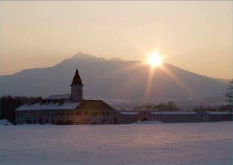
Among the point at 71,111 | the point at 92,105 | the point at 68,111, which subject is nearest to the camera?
the point at 71,111

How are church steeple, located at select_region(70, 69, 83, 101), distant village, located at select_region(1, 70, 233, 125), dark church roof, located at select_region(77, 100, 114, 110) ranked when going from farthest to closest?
church steeple, located at select_region(70, 69, 83, 101) → dark church roof, located at select_region(77, 100, 114, 110) → distant village, located at select_region(1, 70, 233, 125)

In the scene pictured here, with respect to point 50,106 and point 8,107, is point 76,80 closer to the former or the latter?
point 50,106

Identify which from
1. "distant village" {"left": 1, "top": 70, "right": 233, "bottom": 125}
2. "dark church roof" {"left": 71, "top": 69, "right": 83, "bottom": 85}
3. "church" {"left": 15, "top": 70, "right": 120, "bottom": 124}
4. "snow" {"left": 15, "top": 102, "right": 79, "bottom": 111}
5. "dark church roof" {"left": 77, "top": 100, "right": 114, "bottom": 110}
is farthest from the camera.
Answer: "dark church roof" {"left": 71, "top": 69, "right": 83, "bottom": 85}

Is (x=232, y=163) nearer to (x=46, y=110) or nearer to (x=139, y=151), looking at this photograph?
(x=139, y=151)

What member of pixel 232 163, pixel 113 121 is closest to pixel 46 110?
pixel 113 121

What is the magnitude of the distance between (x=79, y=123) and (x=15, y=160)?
74.7m

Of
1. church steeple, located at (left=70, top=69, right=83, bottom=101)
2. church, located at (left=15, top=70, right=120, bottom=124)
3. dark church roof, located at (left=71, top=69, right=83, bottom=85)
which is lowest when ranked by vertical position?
church, located at (left=15, top=70, right=120, bottom=124)

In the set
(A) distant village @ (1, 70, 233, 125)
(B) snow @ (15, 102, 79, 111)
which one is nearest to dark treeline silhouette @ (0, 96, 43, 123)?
(A) distant village @ (1, 70, 233, 125)

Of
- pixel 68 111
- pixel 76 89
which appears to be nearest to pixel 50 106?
pixel 76 89

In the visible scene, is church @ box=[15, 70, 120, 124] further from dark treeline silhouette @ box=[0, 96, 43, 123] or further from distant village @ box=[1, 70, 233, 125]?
dark treeline silhouette @ box=[0, 96, 43, 123]

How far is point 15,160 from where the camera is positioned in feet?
75.3

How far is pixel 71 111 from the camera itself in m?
99.8

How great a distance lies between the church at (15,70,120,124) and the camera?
100188 millimetres

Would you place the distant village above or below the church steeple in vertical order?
below
